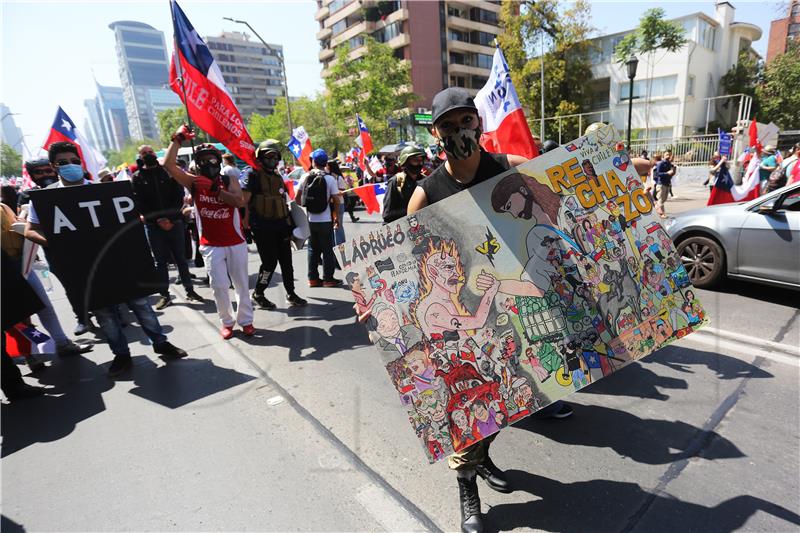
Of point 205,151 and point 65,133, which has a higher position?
point 65,133

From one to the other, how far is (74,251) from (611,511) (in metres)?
4.49

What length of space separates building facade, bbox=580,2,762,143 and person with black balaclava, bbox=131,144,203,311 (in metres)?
31.4

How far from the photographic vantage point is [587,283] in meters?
2.02

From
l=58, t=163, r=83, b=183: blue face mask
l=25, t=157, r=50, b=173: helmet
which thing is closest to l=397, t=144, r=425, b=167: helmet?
l=58, t=163, r=83, b=183: blue face mask

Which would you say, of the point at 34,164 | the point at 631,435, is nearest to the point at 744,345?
the point at 631,435

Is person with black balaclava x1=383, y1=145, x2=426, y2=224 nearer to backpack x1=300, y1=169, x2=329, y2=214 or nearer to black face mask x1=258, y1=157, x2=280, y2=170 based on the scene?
black face mask x1=258, y1=157, x2=280, y2=170

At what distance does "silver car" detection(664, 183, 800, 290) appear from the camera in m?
4.73

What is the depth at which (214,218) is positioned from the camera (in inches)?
175

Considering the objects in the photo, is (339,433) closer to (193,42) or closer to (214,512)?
(214,512)

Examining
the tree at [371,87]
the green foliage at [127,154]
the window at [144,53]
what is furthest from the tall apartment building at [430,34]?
the window at [144,53]

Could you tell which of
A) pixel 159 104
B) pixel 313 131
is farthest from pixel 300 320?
pixel 159 104

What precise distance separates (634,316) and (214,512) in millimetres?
2490

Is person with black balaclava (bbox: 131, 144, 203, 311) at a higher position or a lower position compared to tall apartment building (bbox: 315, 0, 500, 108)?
lower

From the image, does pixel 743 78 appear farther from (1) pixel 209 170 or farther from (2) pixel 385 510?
(2) pixel 385 510
